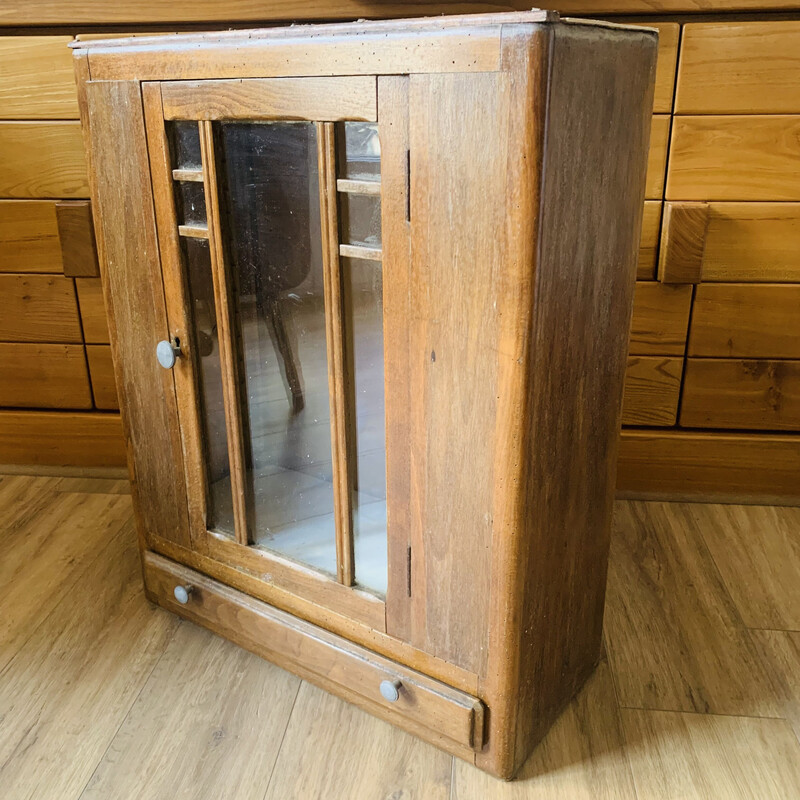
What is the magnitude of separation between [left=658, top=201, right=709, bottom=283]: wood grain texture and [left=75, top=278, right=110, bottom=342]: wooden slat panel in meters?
1.10

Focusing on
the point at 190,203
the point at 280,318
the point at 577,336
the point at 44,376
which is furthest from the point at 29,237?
the point at 577,336

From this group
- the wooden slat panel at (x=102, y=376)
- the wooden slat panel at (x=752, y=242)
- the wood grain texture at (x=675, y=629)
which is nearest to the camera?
the wood grain texture at (x=675, y=629)

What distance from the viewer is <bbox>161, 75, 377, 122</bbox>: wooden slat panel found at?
2.81 feet

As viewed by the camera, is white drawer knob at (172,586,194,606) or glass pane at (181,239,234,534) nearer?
glass pane at (181,239,234,534)

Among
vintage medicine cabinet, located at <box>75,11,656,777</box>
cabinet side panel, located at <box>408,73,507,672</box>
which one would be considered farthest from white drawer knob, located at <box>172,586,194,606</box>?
cabinet side panel, located at <box>408,73,507,672</box>

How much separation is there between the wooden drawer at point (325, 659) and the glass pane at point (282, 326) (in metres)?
0.11

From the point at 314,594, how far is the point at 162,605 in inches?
14.4

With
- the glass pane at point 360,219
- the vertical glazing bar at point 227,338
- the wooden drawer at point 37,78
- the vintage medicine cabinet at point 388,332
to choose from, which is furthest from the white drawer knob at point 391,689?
the wooden drawer at point 37,78

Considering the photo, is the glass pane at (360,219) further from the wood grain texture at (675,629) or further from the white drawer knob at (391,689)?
the wood grain texture at (675,629)

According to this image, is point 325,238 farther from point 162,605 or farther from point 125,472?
point 125,472

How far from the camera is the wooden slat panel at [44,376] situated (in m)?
1.73

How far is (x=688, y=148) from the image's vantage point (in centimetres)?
147

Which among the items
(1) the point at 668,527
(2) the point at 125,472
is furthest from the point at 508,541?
(2) the point at 125,472

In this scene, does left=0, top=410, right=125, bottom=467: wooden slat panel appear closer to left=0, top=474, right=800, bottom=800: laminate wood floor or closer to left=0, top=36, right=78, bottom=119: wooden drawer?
left=0, top=474, right=800, bottom=800: laminate wood floor
